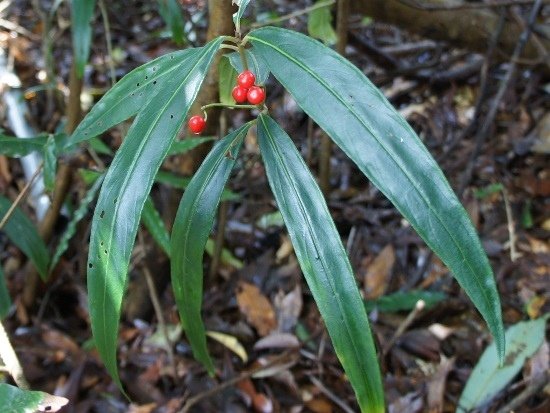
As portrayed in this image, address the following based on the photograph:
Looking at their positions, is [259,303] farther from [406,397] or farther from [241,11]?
[241,11]

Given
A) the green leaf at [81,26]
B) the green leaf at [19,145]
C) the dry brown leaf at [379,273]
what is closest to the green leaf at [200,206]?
the green leaf at [19,145]

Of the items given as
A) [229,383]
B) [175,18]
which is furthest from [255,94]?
[229,383]

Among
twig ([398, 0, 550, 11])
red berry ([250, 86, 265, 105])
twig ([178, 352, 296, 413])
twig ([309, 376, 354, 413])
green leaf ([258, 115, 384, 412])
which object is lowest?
twig ([309, 376, 354, 413])

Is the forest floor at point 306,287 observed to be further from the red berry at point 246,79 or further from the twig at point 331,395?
the red berry at point 246,79

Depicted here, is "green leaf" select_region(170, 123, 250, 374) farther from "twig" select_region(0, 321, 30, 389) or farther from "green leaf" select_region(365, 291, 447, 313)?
"green leaf" select_region(365, 291, 447, 313)

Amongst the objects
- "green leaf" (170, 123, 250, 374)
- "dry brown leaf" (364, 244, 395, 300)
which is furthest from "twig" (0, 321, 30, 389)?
"dry brown leaf" (364, 244, 395, 300)

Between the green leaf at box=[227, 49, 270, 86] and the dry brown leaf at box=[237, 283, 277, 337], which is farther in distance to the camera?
the dry brown leaf at box=[237, 283, 277, 337]

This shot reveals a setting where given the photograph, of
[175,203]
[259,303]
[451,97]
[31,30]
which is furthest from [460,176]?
[31,30]
